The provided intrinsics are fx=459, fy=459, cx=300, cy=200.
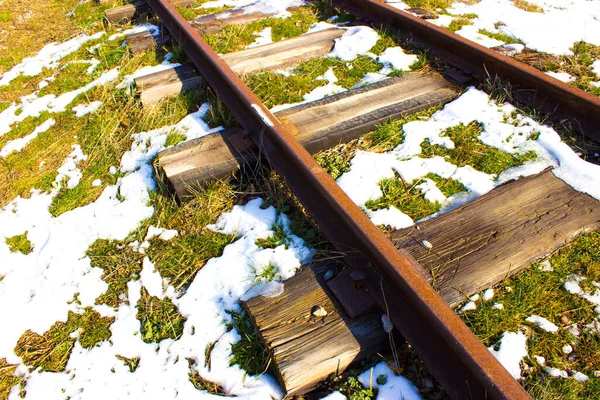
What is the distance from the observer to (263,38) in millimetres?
5367

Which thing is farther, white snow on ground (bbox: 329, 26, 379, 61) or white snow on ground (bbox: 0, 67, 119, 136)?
white snow on ground (bbox: 0, 67, 119, 136)

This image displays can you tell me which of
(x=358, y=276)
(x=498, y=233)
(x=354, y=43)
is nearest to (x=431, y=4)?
(x=354, y=43)

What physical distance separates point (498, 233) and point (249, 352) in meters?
1.50

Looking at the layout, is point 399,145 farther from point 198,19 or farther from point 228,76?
point 198,19

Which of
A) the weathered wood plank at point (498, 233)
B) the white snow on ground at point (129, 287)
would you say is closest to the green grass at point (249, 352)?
the white snow on ground at point (129, 287)

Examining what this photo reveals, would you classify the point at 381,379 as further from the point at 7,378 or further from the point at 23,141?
the point at 23,141

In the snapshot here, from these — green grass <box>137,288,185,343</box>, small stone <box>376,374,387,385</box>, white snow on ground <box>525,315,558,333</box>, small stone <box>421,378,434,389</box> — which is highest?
white snow on ground <box>525,315,558,333</box>

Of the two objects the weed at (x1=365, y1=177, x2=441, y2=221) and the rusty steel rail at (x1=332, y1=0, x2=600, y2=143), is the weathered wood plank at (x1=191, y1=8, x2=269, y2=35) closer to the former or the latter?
the rusty steel rail at (x1=332, y1=0, x2=600, y2=143)

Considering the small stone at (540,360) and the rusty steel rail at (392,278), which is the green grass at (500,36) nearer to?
the rusty steel rail at (392,278)

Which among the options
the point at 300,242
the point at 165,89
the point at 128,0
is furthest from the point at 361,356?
the point at 128,0

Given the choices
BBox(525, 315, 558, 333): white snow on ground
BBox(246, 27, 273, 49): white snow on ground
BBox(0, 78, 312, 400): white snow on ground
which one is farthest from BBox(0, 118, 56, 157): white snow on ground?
BBox(525, 315, 558, 333): white snow on ground

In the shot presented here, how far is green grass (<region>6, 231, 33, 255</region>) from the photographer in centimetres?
336

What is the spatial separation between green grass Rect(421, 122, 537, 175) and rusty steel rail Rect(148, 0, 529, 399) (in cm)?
105

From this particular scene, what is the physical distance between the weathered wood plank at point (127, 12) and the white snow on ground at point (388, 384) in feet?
19.4
